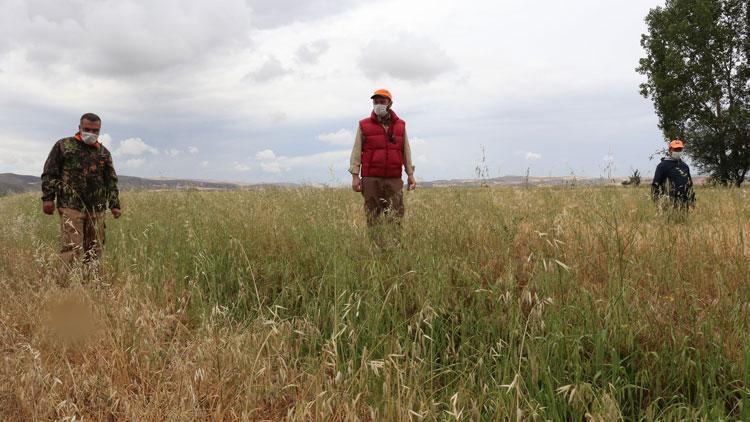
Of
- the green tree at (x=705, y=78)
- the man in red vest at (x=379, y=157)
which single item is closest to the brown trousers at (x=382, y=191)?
the man in red vest at (x=379, y=157)

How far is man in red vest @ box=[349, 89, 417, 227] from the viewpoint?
5.65m

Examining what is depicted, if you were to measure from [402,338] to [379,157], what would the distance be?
3.47 m

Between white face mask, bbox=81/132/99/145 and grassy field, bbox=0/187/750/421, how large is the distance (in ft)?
5.83

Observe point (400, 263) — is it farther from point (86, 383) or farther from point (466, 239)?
point (86, 383)

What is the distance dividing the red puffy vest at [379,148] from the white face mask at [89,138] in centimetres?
323

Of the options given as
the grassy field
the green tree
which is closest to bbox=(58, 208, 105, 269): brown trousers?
the grassy field

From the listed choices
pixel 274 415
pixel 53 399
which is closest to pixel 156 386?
pixel 53 399

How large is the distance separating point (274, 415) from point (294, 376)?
0.79 feet

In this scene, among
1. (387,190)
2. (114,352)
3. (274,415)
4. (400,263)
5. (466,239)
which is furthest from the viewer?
(387,190)

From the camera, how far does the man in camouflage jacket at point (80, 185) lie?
4.81 metres

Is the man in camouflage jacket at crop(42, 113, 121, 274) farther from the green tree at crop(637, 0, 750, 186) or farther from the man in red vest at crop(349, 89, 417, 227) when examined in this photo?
the green tree at crop(637, 0, 750, 186)

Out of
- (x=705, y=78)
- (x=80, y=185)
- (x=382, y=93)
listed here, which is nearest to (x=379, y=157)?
(x=382, y=93)

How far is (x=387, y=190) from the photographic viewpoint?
19.0 feet

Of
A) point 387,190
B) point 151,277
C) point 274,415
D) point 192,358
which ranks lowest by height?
point 274,415
